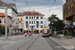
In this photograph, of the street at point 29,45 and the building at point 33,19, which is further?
the building at point 33,19

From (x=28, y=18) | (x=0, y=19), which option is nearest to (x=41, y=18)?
(x=28, y=18)

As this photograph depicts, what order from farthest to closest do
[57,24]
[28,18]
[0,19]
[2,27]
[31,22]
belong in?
[31,22], [28,18], [0,19], [2,27], [57,24]

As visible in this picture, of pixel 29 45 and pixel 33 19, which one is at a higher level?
pixel 33 19

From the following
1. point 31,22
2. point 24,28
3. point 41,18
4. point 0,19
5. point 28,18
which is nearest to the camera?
point 0,19

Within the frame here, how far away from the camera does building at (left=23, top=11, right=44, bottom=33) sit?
7598 centimetres

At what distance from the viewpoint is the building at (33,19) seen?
249ft

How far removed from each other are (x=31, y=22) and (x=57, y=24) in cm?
3626

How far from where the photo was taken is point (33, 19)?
7775cm

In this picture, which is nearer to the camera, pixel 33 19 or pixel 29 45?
pixel 29 45

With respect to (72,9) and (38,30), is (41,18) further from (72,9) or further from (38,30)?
(72,9)

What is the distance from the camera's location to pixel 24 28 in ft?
318

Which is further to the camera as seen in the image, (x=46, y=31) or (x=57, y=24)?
(x=46, y=31)

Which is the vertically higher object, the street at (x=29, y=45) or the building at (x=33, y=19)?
the building at (x=33, y=19)

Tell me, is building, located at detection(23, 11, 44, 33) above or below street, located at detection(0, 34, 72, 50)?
above
